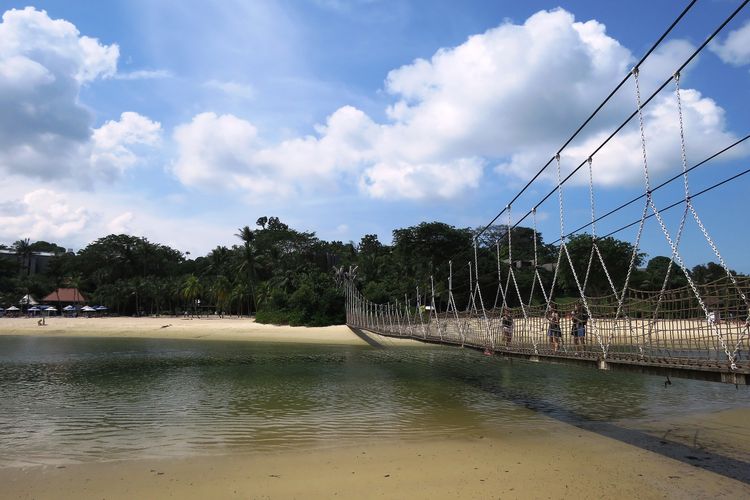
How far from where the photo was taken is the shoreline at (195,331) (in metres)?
22.9

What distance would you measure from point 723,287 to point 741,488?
5.25 feet

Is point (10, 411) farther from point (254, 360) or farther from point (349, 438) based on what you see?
point (254, 360)

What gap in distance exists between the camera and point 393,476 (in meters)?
4.34

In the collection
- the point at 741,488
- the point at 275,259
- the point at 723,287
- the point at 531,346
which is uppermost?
the point at 275,259

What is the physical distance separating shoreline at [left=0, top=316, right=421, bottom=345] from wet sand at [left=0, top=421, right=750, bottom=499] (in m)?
16.0

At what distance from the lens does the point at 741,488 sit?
414 cm

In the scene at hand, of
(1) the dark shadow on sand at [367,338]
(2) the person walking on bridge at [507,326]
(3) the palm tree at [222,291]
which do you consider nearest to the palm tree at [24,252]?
(3) the palm tree at [222,291]

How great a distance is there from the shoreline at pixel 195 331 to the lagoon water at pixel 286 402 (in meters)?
8.90

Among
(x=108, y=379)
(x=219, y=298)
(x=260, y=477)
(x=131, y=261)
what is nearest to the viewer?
(x=260, y=477)

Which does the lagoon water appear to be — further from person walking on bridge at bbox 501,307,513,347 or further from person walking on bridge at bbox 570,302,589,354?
person walking on bridge at bbox 570,302,589,354

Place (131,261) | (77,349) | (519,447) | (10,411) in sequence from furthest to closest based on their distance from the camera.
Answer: (131,261) < (77,349) < (10,411) < (519,447)

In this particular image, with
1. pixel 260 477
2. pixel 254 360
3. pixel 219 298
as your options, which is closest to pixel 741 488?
pixel 260 477

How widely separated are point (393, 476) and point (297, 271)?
28.2m

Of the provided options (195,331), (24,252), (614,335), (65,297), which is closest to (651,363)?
(614,335)
